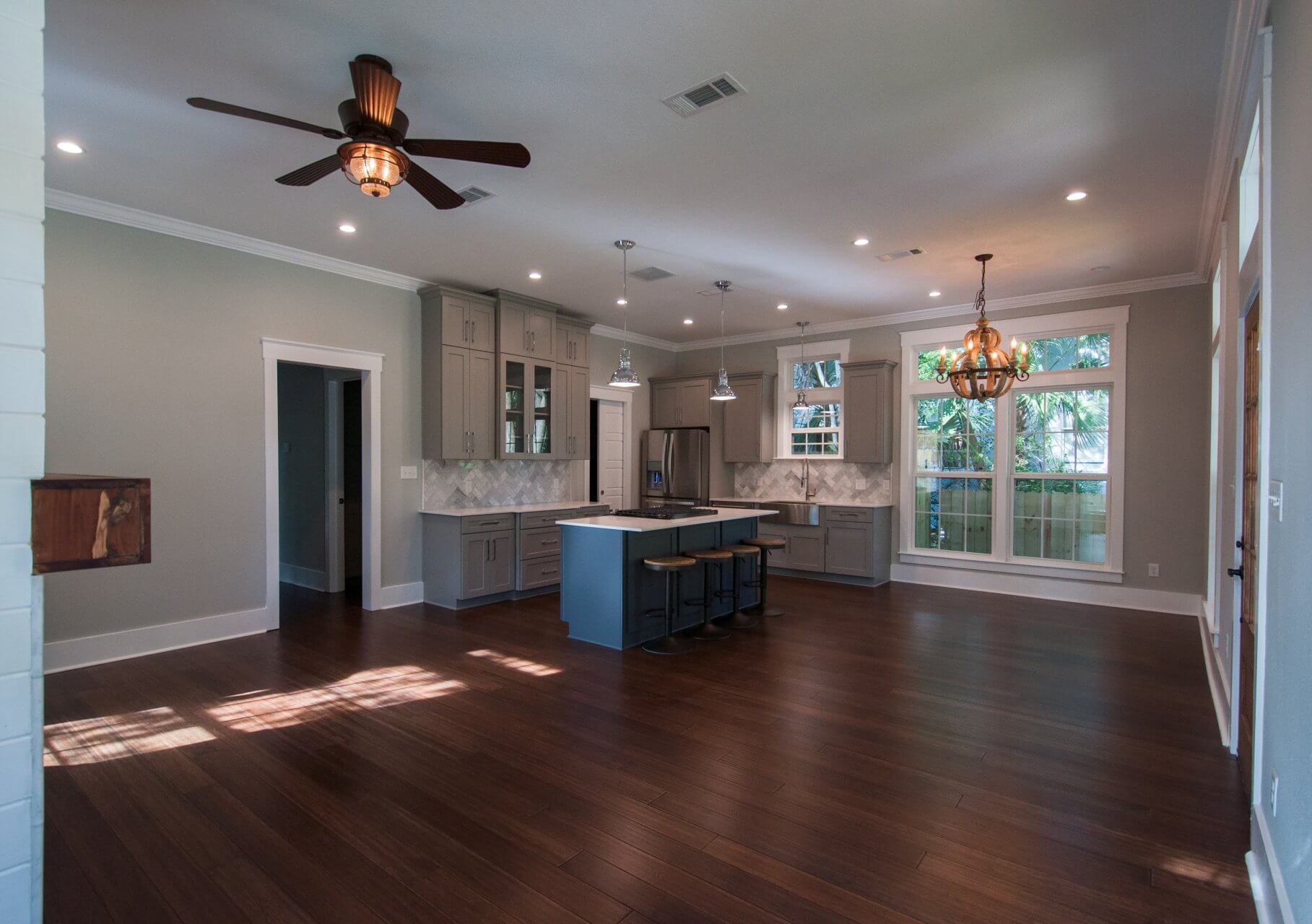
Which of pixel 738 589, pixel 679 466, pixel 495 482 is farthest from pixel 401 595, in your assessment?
pixel 679 466

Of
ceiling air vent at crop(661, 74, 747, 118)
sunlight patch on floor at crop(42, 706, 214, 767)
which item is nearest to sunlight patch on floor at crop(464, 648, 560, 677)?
sunlight patch on floor at crop(42, 706, 214, 767)

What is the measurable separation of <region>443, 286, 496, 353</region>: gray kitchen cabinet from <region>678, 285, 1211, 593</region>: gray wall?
5.57 metres

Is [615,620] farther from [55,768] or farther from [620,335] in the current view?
[620,335]

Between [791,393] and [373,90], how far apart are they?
6.12 meters

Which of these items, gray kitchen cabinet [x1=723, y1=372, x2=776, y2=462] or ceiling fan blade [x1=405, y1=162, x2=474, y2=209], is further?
gray kitchen cabinet [x1=723, y1=372, x2=776, y2=462]

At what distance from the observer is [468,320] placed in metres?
6.15

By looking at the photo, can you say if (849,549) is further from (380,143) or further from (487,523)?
(380,143)

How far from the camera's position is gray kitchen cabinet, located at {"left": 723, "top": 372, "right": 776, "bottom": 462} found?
316 inches

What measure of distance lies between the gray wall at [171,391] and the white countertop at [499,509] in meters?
1.42

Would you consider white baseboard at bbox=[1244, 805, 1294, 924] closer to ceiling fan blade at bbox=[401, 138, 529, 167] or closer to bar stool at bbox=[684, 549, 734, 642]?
bar stool at bbox=[684, 549, 734, 642]

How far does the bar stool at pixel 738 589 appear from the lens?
5.30m

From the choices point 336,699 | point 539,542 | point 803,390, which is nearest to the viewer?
point 336,699

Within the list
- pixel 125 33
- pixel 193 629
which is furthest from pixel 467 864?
pixel 193 629

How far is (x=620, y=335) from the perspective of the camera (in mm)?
8125
